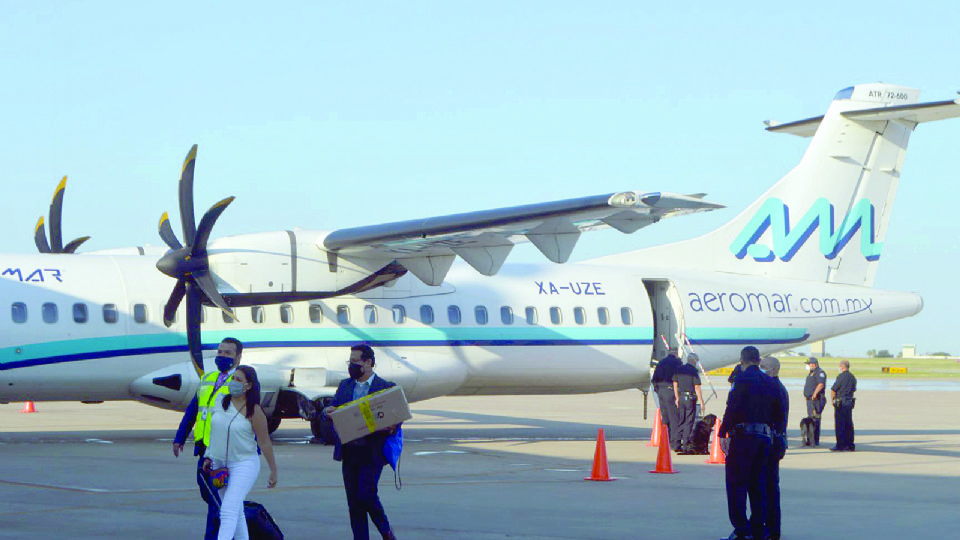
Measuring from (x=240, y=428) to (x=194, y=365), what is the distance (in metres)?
9.47

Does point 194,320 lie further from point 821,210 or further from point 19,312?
point 821,210

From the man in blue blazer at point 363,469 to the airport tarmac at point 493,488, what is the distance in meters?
0.95

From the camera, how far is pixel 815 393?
59.8 ft

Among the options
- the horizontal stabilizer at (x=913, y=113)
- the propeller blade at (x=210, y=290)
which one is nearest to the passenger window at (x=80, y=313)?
the propeller blade at (x=210, y=290)

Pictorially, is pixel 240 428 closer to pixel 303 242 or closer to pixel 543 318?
pixel 303 242

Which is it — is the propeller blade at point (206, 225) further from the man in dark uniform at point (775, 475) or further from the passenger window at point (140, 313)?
the man in dark uniform at point (775, 475)

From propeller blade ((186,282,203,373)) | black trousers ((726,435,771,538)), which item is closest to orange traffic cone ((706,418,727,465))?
black trousers ((726,435,771,538))

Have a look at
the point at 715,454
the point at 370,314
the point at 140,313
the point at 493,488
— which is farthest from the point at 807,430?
the point at 140,313

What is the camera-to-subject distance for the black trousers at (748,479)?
9242mm

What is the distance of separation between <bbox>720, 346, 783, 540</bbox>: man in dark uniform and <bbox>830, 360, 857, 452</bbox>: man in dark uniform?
8.22 metres

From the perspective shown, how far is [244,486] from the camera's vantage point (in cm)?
757

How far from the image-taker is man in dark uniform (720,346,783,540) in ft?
30.6

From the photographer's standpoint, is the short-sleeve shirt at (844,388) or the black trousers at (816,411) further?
the black trousers at (816,411)

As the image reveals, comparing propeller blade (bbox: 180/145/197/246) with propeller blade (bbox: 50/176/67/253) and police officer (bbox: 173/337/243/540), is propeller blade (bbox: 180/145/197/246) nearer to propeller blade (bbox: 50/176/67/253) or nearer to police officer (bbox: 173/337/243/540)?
propeller blade (bbox: 50/176/67/253)
